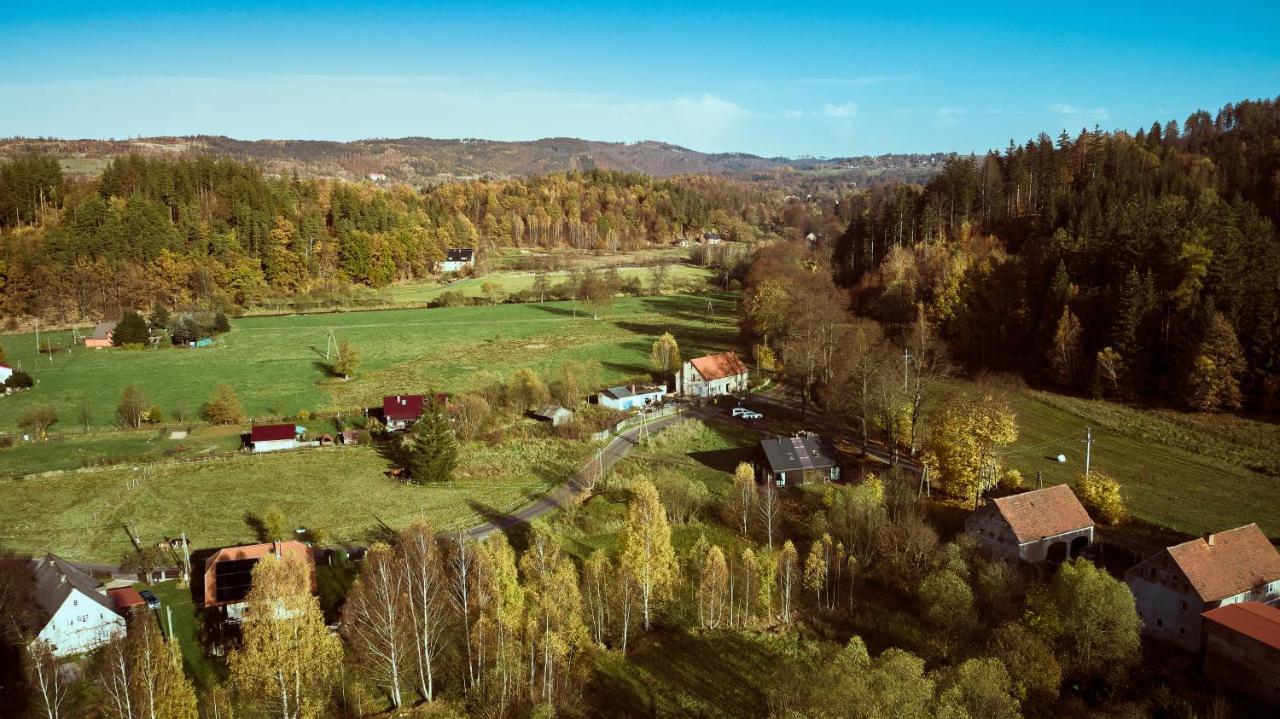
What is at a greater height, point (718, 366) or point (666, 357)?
point (666, 357)

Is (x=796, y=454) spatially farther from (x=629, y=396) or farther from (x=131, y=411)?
(x=131, y=411)

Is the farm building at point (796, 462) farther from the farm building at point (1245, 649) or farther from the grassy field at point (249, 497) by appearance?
the farm building at point (1245, 649)

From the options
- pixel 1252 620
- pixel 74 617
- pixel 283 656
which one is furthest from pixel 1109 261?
pixel 74 617

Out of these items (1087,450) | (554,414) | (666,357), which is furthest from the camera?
(666,357)

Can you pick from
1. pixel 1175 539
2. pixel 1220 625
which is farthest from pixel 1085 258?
pixel 1220 625

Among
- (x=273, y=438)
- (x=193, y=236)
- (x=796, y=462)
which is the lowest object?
(x=273, y=438)

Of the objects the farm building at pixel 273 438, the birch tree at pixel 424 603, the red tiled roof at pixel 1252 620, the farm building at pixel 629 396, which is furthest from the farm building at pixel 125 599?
the red tiled roof at pixel 1252 620

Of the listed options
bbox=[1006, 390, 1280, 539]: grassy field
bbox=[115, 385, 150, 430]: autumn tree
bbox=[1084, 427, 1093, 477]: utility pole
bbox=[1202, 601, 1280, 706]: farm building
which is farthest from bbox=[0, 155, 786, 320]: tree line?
bbox=[1202, 601, 1280, 706]: farm building
